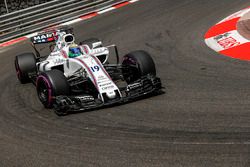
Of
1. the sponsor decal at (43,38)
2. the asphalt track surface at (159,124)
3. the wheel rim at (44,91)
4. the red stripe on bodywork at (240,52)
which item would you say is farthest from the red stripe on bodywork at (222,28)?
the wheel rim at (44,91)

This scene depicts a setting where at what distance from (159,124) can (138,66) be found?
228cm

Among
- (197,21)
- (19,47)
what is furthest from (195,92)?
(19,47)

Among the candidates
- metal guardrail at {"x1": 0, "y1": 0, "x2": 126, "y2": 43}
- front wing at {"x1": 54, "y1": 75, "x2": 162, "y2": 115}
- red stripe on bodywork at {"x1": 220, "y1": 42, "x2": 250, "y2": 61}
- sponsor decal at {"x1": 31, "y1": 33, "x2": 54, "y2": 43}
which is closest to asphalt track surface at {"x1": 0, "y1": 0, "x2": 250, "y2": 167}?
front wing at {"x1": 54, "y1": 75, "x2": 162, "y2": 115}

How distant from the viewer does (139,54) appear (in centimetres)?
1032

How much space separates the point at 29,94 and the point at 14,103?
0.67 m

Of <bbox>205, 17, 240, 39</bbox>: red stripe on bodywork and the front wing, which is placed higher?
the front wing

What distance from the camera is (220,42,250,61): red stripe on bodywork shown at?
11633mm

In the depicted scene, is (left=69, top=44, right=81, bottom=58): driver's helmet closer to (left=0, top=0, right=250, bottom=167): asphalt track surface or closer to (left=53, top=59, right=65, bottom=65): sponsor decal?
(left=53, top=59, right=65, bottom=65): sponsor decal

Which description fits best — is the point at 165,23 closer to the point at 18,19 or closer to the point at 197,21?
the point at 197,21

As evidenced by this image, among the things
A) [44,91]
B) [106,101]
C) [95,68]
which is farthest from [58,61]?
[106,101]

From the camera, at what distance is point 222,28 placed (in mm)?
14422

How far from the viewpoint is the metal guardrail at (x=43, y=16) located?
57.3ft

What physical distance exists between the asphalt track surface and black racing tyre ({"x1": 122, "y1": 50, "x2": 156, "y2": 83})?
59cm

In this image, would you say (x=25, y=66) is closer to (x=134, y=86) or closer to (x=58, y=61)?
(x=58, y=61)
